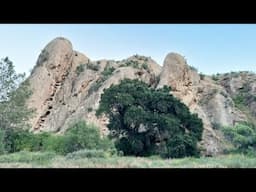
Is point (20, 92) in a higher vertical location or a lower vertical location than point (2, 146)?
higher

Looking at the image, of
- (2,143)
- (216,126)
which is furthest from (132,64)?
(2,143)

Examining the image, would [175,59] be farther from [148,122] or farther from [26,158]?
[26,158]

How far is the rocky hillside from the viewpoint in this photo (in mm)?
32812

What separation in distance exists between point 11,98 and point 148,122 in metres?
7.56

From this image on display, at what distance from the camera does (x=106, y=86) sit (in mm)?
31641

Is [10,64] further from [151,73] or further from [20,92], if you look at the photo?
[151,73]

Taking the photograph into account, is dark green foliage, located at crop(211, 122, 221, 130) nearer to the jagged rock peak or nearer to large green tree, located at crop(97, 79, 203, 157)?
the jagged rock peak

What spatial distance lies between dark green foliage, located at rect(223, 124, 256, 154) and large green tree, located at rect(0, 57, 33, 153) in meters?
12.1
